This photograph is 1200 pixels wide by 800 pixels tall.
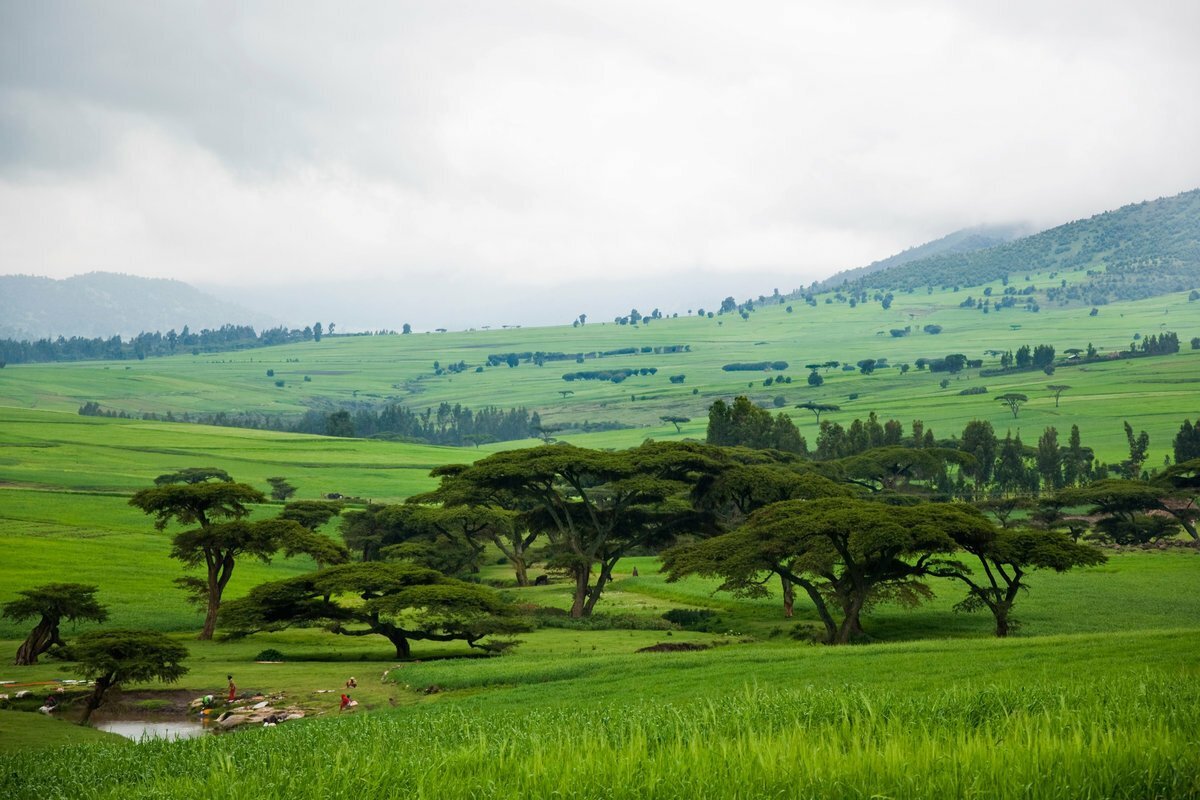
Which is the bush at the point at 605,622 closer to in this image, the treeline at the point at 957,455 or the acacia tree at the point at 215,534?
the acacia tree at the point at 215,534

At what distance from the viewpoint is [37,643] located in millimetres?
41469

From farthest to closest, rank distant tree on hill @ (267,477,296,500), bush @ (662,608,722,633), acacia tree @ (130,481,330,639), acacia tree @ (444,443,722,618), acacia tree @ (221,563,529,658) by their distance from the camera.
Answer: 1. distant tree on hill @ (267,477,296,500)
2. acacia tree @ (444,443,722,618)
3. bush @ (662,608,722,633)
4. acacia tree @ (130,481,330,639)
5. acacia tree @ (221,563,529,658)

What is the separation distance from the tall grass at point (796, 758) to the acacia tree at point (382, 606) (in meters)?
26.1

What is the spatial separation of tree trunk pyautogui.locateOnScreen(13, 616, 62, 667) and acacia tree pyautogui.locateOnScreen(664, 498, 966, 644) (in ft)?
82.1

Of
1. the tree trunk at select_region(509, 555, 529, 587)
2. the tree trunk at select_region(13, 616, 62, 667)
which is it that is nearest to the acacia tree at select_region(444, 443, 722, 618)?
the tree trunk at select_region(509, 555, 529, 587)

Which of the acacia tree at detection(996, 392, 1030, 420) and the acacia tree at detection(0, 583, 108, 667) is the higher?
the acacia tree at detection(0, 583, 108, 667)

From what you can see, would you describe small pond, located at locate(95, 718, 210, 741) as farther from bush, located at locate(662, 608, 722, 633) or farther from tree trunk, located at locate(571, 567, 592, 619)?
tree trunk, located at locate(571, 567, 592, 619)

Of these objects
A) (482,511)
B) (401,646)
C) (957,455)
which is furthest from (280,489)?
(401,646)

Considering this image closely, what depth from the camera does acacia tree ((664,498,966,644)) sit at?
40219 millimetres

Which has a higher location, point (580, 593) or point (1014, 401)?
point (1014, 401)

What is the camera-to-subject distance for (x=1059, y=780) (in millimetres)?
9883

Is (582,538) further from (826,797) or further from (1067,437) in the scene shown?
(1067,437)

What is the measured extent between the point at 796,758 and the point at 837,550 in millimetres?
31854

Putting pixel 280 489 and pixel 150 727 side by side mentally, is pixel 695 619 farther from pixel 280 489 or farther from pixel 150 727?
pixel 280 489
